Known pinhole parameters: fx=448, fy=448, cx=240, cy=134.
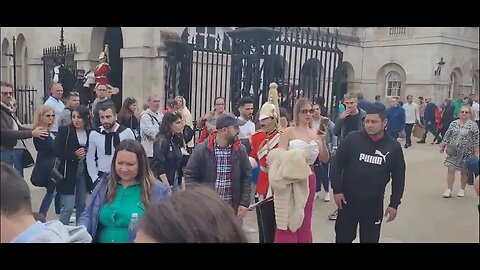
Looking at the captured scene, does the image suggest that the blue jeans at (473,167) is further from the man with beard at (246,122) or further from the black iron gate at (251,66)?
the black iron gate at (251,66)

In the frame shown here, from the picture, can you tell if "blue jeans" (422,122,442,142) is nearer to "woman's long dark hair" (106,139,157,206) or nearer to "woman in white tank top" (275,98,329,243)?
"woman in white tank top" (275,98,329,243)

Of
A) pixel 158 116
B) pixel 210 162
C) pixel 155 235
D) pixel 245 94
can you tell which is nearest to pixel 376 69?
pixel 245 94

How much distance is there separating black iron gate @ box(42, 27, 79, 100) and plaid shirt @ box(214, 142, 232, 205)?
20.7ft

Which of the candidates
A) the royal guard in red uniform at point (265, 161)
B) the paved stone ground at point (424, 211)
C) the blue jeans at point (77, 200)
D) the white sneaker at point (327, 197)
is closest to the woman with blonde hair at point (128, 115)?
the blue jeans at point (77, 200)

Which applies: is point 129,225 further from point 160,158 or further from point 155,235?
point 160,158

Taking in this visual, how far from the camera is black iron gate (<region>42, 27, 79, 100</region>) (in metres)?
9.36

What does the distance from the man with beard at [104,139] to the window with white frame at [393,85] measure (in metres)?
4.43

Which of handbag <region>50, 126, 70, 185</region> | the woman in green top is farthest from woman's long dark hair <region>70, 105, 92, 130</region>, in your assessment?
the woman in green top

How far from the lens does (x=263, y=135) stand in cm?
449

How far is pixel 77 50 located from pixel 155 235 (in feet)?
31.4

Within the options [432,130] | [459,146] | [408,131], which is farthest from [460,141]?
[432,130]

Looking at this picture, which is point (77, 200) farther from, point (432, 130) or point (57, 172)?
point (432, 130)

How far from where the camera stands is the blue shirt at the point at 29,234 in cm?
179
